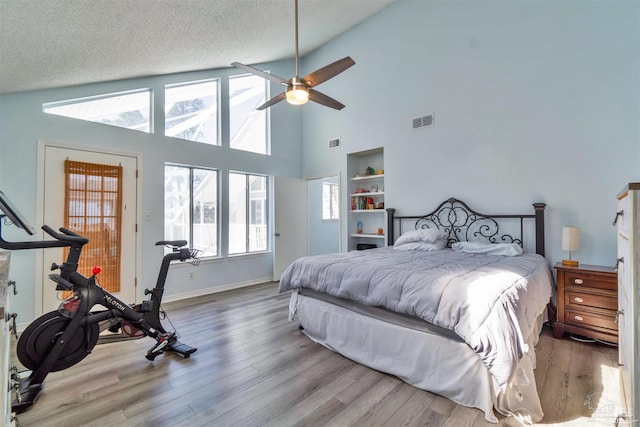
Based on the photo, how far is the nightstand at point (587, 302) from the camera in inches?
102

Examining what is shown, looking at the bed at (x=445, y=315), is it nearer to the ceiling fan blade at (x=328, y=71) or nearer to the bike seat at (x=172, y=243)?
the bike seat at (x=172, y=243)

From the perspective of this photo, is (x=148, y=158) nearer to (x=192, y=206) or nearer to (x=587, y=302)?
(x=192, y=206)

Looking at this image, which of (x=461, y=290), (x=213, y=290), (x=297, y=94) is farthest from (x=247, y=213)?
(x=461, y=290)

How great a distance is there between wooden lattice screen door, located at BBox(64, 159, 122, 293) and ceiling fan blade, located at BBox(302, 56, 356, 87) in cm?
297

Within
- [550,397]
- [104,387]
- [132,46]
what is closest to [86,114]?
[132,46]

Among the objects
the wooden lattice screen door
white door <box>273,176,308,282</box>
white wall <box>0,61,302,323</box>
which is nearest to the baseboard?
white wall <box>0,61,302,323</box>

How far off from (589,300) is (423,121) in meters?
2.92

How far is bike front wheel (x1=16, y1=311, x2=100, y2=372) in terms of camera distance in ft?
6.33

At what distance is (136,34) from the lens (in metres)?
2.88

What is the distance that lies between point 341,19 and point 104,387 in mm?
5655

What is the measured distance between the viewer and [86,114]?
3.68m

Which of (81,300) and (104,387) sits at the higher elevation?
(81,300)

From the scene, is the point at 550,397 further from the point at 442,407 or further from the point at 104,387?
the point at 104,387

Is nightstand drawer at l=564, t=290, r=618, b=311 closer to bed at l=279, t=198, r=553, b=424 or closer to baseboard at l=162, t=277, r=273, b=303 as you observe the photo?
bed at l=279, t=198, r=553, b=424
